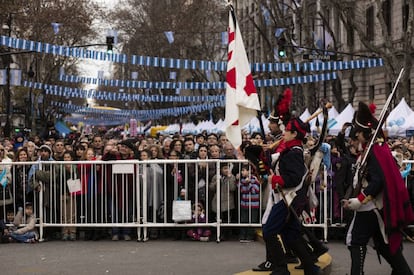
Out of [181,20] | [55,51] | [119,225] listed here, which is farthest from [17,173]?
[181,20]

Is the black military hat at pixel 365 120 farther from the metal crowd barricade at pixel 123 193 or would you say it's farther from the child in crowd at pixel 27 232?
the child in crowd at pixel 27 232

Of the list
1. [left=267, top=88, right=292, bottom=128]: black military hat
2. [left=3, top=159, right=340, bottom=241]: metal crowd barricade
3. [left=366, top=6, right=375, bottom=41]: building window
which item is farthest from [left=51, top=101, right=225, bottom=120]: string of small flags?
[left=267, top=88, right=292, bottom=128]: black military hat

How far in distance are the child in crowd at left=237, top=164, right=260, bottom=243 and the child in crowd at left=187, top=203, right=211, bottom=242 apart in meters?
0.57

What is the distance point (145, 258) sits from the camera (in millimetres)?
10086

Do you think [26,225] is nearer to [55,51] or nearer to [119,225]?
[119,225]

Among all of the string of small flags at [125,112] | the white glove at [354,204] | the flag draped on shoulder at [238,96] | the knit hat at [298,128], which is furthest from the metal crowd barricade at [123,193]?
the string of small flags at [125,112]

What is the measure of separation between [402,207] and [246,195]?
447 cm

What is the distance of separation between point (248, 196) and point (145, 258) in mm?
2204

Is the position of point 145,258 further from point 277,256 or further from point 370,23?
point 370,23

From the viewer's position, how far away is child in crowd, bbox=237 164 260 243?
11539mm

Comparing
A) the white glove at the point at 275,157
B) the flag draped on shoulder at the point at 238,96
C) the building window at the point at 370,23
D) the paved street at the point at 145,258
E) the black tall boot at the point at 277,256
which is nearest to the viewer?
the white glove at the point at 275,157

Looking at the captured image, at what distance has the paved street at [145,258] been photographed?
9.26 m

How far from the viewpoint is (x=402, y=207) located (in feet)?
24.0

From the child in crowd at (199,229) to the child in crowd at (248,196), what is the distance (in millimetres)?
571
